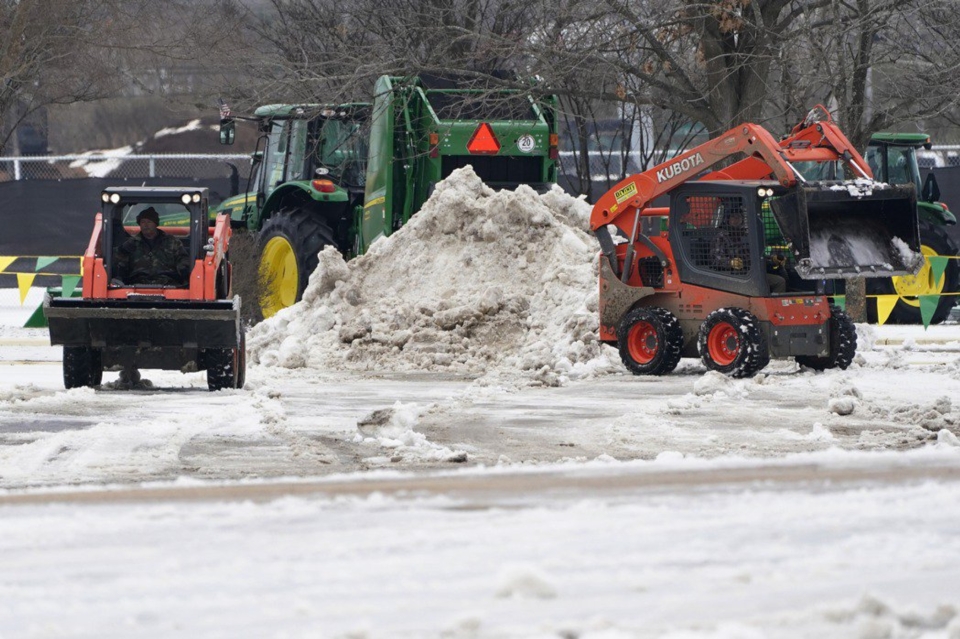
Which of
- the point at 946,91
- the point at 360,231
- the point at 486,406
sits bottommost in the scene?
the point at 486,406

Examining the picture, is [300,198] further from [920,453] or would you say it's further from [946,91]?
[920,453]

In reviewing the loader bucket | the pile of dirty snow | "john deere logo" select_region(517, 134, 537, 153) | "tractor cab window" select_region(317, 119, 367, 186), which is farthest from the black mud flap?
"tractor cab window" select_region(317, 119, 367, 186)

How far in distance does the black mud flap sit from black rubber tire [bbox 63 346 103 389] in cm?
20

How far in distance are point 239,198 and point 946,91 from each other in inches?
349

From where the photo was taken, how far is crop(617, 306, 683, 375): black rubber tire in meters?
13.5

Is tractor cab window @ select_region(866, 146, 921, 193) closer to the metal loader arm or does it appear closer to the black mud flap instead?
the metal loader arm

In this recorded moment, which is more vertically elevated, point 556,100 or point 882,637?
point 556,100

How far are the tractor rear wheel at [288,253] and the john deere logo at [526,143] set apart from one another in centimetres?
243

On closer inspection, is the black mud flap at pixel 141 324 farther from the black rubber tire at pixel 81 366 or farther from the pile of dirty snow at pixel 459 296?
the pile of dirty snow at pixel 459 296

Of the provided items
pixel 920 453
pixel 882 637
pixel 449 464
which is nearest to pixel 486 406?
pixel 449 464

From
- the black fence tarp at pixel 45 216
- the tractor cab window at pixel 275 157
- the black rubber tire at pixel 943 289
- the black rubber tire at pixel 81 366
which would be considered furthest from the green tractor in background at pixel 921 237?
the black fence tarp at pixel 45 216

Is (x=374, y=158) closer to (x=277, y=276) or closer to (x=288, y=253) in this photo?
(x=288, y=253)

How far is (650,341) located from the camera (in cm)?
1372

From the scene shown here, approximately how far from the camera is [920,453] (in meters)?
7.39
